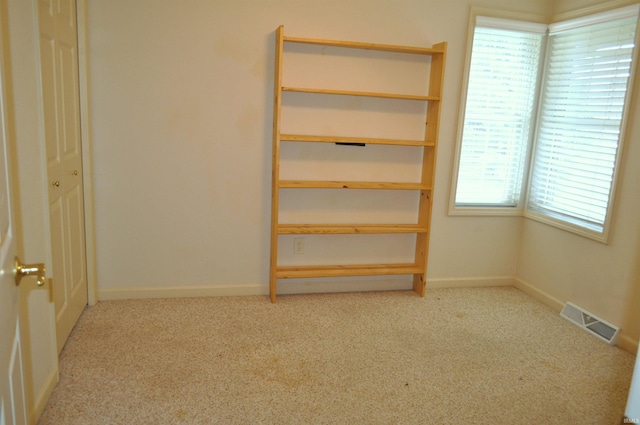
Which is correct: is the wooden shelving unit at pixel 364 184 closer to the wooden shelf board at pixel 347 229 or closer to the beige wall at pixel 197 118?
the wooden shelf board at pixel 347 229

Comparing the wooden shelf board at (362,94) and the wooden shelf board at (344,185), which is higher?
the wooden shelf board at (362,94)

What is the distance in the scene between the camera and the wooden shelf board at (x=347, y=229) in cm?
342

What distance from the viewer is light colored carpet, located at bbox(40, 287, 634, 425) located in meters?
2.26

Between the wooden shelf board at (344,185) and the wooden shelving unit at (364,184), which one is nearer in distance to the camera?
the wooden shelving unit at (364,184)

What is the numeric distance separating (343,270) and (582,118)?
2.04m

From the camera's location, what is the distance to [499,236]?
402 centimetres

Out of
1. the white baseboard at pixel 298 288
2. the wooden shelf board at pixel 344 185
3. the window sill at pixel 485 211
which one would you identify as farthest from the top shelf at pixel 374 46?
the white baseboard at pixel 298 288

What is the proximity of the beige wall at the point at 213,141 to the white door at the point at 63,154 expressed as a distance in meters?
0.24

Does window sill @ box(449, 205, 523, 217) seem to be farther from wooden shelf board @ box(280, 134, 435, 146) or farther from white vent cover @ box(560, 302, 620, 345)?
white vent cover @ box(560, 302, 620, 345)

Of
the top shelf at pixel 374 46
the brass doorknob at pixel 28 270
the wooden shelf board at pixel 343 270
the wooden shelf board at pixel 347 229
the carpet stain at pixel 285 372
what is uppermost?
the top shelf at pixel 374 46

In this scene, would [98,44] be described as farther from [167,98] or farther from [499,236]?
[499,236]

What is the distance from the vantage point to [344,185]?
3.43 meters

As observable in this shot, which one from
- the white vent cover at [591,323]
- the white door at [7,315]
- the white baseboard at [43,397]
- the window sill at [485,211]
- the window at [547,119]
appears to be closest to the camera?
the white door at [7,315]

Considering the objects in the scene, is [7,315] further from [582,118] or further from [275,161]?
[582,118]
